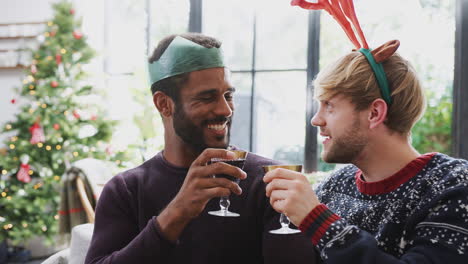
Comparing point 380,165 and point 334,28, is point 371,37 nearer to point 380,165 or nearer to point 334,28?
point 334,28

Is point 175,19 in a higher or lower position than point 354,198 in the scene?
higher

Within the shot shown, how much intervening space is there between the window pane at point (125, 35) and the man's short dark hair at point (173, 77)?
4.82 meters

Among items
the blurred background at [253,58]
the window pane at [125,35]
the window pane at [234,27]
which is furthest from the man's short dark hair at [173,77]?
the window pane at [125,35]

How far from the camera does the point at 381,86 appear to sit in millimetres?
1525

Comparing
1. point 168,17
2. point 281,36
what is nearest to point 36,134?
point 168,17

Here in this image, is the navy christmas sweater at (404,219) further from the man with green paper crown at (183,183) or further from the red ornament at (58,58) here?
the red ornament at (58,58)

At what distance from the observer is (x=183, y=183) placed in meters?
1.46

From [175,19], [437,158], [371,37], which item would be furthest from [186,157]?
[175,19]

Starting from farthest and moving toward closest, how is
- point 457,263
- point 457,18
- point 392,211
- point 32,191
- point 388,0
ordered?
point 32,191
point 388,0
point 457,18
point 392,211
point 457,263

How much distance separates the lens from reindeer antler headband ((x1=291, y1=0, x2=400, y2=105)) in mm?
1531

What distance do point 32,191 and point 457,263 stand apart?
16.8 ft

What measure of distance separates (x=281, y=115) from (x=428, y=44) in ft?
5.50

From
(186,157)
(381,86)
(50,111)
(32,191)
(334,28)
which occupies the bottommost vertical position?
(32,191)

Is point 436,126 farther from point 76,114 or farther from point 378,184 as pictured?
point 76,114
